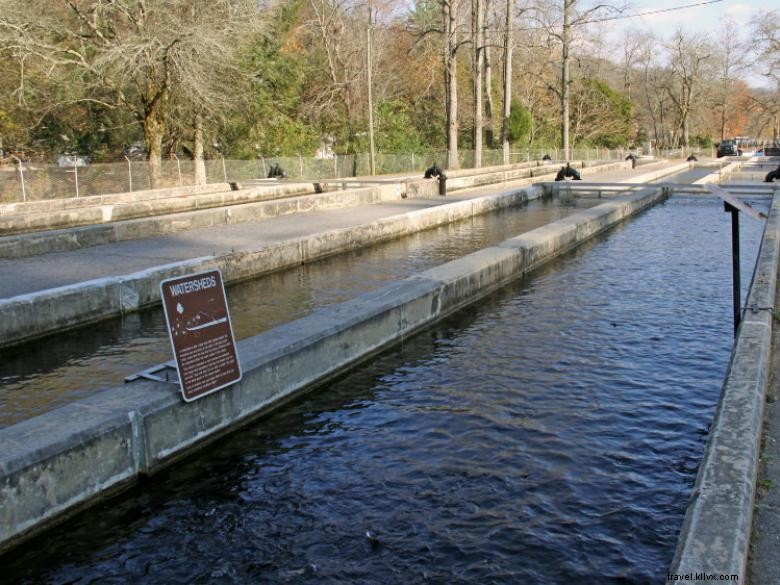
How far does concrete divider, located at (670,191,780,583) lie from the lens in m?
3.75

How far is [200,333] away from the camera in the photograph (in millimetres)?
6527

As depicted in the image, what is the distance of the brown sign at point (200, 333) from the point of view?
6289mm

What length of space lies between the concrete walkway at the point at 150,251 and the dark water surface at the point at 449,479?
5865mm

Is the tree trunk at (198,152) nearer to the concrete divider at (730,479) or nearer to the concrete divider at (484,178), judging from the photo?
the concrete divider at (484,178)

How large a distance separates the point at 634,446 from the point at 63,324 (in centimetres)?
733

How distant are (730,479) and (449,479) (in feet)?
7.16

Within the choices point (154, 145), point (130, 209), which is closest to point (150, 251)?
point (130, 209)

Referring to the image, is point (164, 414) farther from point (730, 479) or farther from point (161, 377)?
point (730, 479)

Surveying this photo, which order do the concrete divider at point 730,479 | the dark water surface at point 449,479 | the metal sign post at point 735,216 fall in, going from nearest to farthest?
the concrete divider at point 730,479, the dark water surface at point 449,479, the metal sign post at point 735,216

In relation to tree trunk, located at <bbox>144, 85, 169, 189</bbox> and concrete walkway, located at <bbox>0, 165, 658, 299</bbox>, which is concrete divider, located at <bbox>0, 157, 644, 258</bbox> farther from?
tree trunk, located at <bbox>144, 85, 169, 189</bbox>

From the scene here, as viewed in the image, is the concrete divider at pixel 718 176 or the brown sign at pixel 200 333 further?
the concrete divider at pixel 718 176

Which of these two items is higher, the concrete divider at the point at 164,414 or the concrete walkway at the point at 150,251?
the concrete walkway at the point at 150,251

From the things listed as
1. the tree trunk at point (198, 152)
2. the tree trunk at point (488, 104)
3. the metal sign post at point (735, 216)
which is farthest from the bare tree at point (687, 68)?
the metal sign post at point (735, 216)

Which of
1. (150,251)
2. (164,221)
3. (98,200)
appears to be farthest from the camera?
(98,200)
